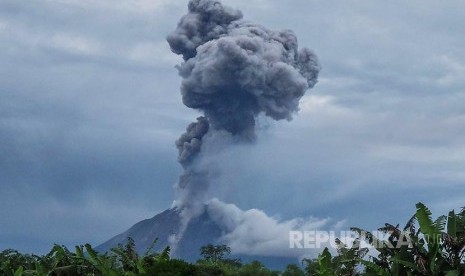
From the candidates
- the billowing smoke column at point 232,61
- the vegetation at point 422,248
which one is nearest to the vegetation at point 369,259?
the vegetation at point 422,248

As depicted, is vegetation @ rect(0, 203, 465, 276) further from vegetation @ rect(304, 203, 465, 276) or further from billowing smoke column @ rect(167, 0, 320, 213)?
billowing smoke column @ rect(167, 0, 320, 213)

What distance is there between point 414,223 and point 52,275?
75.7ft

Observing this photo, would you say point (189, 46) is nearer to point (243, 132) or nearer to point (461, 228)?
point (243, 132)

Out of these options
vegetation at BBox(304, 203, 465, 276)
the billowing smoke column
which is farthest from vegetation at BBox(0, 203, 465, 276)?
the billowing smoke column

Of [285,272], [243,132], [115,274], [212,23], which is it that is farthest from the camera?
[243,132]

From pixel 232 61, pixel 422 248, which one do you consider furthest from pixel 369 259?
pixel 232 61

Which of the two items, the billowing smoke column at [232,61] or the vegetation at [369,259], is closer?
the vegetation at [369,259]

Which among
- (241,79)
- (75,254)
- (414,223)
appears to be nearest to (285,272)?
(75,254)

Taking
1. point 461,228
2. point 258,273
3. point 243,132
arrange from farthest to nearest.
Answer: point 243,132 < point 258,273 < point 461,228

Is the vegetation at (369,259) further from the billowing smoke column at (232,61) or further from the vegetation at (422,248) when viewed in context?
the billowing smoke column at (232,61)

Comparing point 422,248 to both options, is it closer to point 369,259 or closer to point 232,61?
point 369,259

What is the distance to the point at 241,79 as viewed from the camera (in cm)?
12838

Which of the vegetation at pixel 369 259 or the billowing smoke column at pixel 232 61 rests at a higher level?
the billowing smoke column at pixel 232 61

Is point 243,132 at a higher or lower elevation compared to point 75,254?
higher
